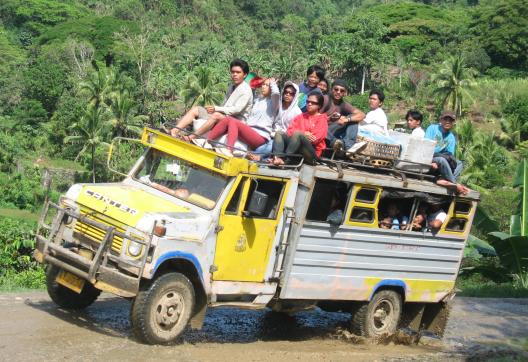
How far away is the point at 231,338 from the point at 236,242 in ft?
5.28

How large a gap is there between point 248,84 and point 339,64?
7569 cm

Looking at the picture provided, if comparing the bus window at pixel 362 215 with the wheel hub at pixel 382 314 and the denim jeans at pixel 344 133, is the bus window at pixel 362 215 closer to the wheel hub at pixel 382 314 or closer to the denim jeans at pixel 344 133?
the denim jeans at pixel 344 133

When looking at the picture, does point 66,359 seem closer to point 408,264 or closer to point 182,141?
point 182,141

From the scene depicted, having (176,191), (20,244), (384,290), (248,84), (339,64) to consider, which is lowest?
(20,244)

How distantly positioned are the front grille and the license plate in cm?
50

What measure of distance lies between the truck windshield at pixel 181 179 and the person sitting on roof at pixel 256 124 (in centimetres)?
43

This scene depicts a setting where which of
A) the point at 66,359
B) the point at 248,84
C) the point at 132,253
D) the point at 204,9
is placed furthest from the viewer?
the point at 204,9

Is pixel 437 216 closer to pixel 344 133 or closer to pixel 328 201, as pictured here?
pixel 344 133

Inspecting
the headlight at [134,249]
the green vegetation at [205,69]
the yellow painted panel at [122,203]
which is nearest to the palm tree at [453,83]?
the green vegetation at [205,69]

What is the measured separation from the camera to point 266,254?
Result: 10234mm

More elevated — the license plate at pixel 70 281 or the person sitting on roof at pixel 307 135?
the person sitting on roof at pixel 307 135

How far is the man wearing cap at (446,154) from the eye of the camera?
39.6ft

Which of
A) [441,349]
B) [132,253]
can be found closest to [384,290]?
[441,349]

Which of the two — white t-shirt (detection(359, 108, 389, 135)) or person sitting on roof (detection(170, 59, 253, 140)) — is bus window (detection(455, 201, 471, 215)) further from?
person sitting on roof (detection(170, 59, 253, 140))
